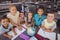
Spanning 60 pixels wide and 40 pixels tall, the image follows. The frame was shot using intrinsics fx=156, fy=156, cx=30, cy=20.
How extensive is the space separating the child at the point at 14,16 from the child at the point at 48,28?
16cm

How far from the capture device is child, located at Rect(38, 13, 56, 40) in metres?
1.02

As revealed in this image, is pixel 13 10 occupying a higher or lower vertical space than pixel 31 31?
higher

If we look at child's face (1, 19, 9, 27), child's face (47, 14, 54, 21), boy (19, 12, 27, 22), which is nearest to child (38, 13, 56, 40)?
child's face (47, 14, 54, 21)

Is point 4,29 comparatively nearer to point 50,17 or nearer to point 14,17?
point 14,17

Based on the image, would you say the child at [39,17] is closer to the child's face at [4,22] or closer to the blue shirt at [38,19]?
the blue shirt at [38,19]

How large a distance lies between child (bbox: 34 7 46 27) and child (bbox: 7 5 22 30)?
0.39 feet

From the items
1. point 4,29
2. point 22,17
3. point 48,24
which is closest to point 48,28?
point 48,24

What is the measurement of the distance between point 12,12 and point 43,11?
0.68ft

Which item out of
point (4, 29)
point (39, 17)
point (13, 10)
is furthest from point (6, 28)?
point (39, 17)

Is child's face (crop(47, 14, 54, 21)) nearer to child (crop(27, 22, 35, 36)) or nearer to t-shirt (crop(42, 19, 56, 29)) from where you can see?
t-shirt (crop(42, 19, 56, 29))

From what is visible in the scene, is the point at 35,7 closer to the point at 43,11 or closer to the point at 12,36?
the point at 43,11

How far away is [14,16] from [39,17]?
0.17 m

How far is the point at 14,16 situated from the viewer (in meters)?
1.06

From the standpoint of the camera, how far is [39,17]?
3.41ft
